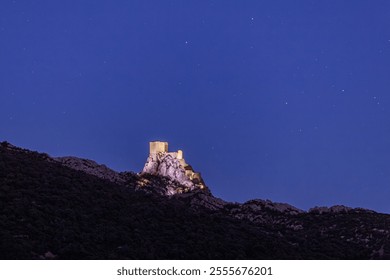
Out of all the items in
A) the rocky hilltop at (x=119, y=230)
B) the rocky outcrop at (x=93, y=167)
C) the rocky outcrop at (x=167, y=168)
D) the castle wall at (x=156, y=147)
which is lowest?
the rocky hilltop at (x=119, y=230)

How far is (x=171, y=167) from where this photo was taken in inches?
3807

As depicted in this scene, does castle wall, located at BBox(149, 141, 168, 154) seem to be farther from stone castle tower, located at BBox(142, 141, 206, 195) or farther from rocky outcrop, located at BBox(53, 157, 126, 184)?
rocky outcrop, located at BBox(53, 157, 126, 184)

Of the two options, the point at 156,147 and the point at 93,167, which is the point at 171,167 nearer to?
the point at 156,147

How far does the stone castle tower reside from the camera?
9499 centimetres

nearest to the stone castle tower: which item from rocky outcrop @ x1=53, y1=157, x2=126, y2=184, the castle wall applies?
the castle wall

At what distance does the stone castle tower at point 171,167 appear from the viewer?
312ft

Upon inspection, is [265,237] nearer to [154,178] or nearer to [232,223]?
[232,223]

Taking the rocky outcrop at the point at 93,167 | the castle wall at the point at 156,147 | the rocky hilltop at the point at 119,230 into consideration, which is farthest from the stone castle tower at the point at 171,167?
the rocky hilltop at the point at 119,230

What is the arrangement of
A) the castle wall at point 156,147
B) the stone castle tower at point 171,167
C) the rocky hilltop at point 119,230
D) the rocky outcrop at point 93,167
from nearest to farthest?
1. the rocky hilltop at point 119,230
2. the rocky outcrop at point 93,167
3. the stone castle tower at point 171,167
4. the castle wall at point 156,147

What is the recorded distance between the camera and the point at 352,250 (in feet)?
149

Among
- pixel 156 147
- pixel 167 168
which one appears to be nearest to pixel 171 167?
pixel 167 168

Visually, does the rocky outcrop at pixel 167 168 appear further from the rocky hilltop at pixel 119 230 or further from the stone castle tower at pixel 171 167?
the rocky hilltop at pixel 119 230

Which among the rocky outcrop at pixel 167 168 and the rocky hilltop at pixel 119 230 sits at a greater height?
the rocky outcrop at pixel 167 168

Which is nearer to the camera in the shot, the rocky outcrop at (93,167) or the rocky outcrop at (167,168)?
the rocky outcrop at (93,167)
